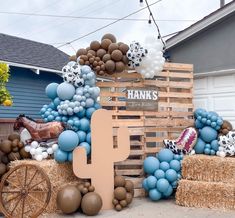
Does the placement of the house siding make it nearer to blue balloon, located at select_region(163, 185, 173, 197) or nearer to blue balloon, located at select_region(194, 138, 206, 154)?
blue balloon, located at select_region(194, 138, 206, 154)

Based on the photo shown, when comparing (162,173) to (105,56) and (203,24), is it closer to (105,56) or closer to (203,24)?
(105,56)

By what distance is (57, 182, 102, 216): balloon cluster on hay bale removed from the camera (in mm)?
5039

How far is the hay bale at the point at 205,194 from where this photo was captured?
542 centimetres

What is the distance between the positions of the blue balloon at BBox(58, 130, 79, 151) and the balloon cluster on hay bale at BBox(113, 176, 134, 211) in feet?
3.19

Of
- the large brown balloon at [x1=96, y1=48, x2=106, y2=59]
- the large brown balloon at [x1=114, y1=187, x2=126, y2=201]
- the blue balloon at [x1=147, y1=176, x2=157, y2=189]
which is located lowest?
the large brown balloon at [x1=114, y1=187, x2=126, y2=201]

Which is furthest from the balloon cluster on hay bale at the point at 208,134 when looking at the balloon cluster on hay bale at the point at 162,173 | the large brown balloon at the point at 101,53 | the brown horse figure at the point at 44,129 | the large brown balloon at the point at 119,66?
the brown horse figure at the point at 44,129

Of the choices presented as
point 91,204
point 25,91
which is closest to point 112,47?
point 91,204

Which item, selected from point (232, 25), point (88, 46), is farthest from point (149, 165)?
point (232, 25)

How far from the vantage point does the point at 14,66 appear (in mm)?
10070

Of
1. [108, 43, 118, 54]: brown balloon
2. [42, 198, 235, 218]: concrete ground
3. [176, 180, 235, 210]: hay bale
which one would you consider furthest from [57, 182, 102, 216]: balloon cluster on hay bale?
[108, 43, 118, 54]: brown balloon

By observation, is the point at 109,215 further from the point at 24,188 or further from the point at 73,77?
the point at 73,77

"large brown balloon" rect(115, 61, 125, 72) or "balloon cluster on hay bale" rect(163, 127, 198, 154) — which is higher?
"large brown balloon" rect(115, 61, 125, 72)

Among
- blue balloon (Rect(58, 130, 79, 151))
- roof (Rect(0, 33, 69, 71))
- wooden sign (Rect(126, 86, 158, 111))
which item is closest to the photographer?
blue balloon (Rect(58, 130, 79, 151))

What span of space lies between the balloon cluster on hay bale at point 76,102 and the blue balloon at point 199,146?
81.0 inches
